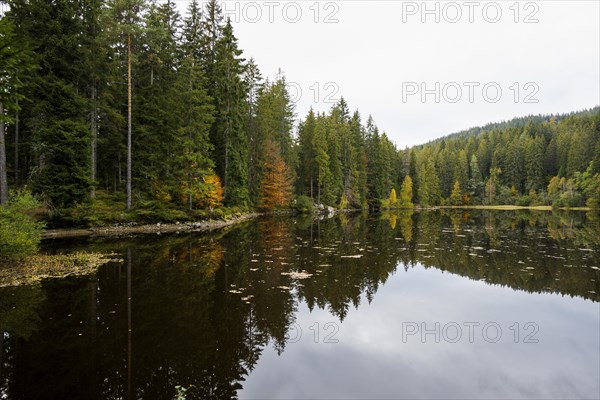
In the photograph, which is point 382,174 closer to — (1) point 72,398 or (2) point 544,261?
(2) point 544,261

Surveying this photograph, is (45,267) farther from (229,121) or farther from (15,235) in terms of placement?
(229,121)

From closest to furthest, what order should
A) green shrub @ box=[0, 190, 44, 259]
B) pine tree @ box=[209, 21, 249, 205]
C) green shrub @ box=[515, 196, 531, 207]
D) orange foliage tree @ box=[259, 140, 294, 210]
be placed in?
green shrub @ box=[0, 190, 44, 259]
pine tree @ box=[209, 21, 249, 205]
orange foliage tree @ box=[259, 140, 294, 210]
green shrub @ box=[515, 196, 531, 207]

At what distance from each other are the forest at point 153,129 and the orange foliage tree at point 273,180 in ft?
0.49

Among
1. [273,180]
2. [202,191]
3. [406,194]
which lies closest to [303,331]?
[202,191]

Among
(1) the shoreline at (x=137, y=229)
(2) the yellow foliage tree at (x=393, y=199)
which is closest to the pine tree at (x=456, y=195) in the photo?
(2) the yellow foliage tree at (x=393, y=199)

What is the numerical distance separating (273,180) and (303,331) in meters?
38.6

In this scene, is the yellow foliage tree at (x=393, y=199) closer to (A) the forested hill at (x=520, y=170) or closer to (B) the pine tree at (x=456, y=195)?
(A) the forested hill at (x=520, y=170)

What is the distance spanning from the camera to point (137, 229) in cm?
2497

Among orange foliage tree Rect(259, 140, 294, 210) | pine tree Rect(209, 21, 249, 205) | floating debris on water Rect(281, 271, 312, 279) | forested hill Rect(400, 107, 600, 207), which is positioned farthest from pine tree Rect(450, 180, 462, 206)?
floating debris on water Rect(281, 271, 312, 279)

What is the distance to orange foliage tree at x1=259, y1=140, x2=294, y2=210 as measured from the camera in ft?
149

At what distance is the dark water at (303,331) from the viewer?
Answer: 18.7ft

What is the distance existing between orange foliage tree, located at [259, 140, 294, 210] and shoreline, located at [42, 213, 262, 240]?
1418cm

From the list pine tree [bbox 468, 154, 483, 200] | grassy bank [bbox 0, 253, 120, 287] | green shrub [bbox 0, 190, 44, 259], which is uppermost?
pine tree [bbox 468, 154, 483, 200]

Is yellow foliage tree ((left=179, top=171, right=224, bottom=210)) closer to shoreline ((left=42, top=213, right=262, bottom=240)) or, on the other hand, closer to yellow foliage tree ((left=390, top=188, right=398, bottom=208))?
shoreline ((left=42, top=213, right=262, bottom=240))
